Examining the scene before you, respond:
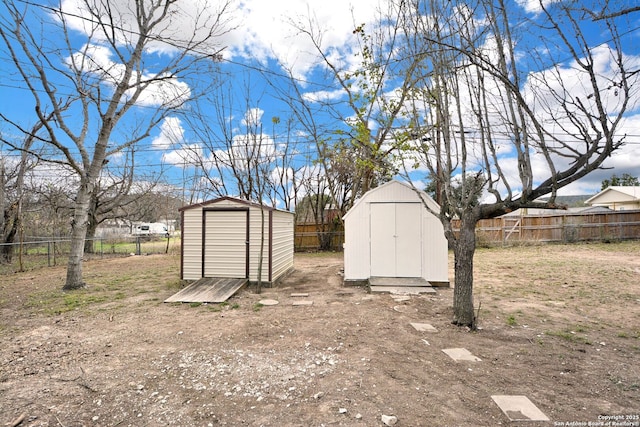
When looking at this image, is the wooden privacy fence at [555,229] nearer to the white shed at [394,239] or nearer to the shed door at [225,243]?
the white shed at [394,239]

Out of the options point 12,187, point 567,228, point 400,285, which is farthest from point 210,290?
point 567,228

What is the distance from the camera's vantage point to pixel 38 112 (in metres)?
6.64

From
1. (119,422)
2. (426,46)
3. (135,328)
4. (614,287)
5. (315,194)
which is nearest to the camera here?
(119,422)

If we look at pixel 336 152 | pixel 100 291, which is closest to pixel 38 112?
pixel 100 291

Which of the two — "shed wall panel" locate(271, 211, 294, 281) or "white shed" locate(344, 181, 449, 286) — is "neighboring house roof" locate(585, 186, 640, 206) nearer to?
"white shed" locate(344, 181, 449, 286)

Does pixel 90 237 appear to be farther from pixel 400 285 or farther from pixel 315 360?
pixel 315 360

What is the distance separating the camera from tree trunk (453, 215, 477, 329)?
14.4 feet

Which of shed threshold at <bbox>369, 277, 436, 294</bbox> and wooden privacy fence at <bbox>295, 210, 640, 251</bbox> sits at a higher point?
wooden privacy fence at <bbox>295, 210, 640, 251</bbox>

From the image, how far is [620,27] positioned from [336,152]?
31.7ft


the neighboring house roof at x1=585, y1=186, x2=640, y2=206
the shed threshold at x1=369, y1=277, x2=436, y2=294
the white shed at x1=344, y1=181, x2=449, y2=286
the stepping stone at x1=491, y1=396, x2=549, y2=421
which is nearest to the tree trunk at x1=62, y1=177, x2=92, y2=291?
the white shed at x1=344, y1=181, x2=449, y2=286

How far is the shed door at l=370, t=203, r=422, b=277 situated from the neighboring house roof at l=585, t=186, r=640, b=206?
2670 centimetres

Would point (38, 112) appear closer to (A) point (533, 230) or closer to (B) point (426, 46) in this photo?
(B) point (426, 46)

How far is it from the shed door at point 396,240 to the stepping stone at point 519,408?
16.2ft

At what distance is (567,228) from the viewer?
51.5ft
